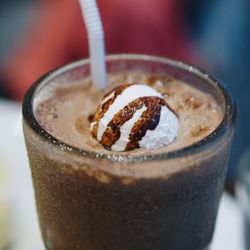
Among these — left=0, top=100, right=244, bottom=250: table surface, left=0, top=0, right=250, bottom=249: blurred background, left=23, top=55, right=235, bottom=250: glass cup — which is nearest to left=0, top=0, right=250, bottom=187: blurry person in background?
left=0, top=0, right=250, bottom=249: blurred background

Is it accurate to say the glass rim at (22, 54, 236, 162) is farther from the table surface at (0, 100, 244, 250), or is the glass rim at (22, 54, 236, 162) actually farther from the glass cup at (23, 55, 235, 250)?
the table surface at (0, 100, 244, 250)

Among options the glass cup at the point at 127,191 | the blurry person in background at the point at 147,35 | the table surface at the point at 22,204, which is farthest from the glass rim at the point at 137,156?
the blurry person in background at the point at 147,35

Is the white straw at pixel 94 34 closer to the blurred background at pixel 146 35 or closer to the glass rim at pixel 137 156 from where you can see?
the glass rim at pixel 137 156

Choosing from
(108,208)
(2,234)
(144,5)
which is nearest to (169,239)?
(108,208)

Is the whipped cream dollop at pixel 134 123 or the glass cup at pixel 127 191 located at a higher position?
the whipped cream dollop at pixel 134 123

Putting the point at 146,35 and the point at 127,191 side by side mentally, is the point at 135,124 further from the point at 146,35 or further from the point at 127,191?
the point at 146,35

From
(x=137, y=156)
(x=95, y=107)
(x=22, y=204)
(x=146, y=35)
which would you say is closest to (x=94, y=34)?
(x=95, y=107)
